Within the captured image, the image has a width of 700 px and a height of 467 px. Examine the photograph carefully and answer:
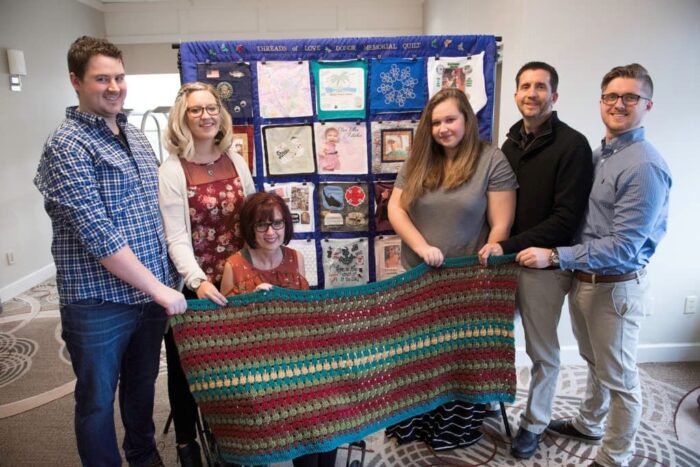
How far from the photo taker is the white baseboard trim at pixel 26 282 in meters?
4.31

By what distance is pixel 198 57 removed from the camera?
7.40 feet

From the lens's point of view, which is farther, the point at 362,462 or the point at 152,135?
the point at 152,135

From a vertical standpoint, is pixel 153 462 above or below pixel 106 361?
below

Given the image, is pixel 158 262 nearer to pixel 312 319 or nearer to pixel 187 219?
pixel 187 219

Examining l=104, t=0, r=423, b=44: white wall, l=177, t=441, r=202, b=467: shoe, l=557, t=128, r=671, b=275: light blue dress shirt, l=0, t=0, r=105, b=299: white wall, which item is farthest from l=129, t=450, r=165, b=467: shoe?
l=104, t=0, r=423, b=44: white wall

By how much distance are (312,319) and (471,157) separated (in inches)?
35.5

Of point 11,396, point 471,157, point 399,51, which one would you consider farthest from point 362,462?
point 11,396

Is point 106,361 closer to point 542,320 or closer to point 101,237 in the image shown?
point 101,237

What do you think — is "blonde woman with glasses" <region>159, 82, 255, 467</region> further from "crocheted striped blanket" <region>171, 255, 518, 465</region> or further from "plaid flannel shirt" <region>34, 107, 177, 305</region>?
"crocheted striped blanket" <region>171, 255, 518, 465</region>

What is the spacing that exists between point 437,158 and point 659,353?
6.96 ft

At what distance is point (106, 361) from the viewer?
1615 mm

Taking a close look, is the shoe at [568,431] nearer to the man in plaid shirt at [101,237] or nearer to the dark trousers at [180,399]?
the dark trousers at [180,399]

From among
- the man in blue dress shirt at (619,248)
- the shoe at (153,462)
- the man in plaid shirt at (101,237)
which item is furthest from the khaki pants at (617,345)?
the shoe at (153,462)

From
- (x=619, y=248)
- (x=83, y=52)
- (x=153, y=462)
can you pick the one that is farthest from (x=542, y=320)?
(x=83, y=52)
